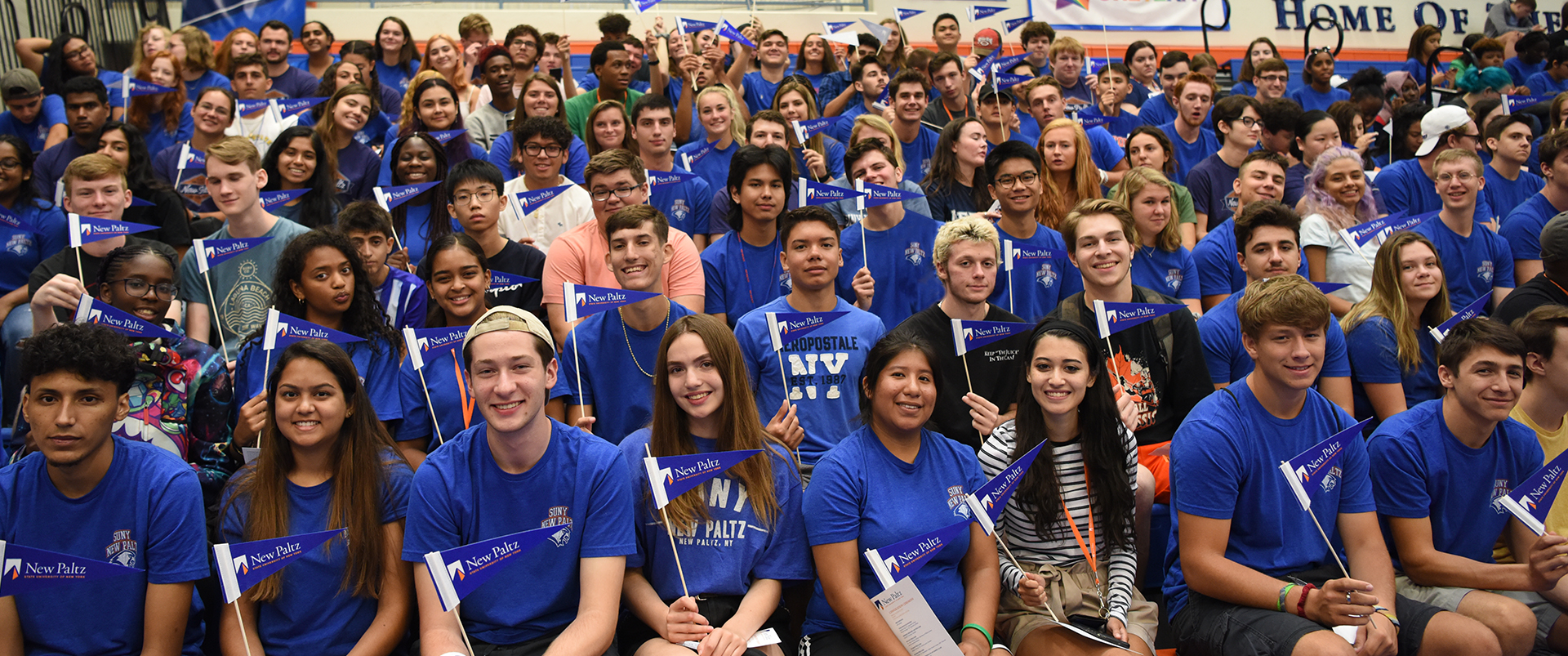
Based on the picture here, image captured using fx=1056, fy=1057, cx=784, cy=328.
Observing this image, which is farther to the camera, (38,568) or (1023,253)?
(1023,253)

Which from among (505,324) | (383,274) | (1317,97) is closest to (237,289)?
(383,274)

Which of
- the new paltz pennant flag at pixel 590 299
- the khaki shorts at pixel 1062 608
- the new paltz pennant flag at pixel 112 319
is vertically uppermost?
the new paltz pennant flag at pixel 112 319

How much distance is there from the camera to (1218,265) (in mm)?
5742

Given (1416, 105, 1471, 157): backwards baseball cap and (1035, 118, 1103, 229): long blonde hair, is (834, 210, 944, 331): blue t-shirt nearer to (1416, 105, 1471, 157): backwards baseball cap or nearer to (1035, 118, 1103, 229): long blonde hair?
(1035, 118, 1103, 229): long blonde hair

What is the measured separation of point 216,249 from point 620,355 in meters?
1.87

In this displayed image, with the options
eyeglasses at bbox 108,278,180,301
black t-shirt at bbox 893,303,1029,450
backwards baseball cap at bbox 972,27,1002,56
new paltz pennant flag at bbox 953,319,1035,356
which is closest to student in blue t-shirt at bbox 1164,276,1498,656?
new paltz pennant flag at bbox 953,319,1035,356

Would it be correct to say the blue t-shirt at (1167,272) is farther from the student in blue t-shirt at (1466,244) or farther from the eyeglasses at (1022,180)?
the student in blue t-shirt at (1466,244)

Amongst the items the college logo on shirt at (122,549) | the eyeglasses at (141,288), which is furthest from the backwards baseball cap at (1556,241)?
the eyeglasses at (141,288)

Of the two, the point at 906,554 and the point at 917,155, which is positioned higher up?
the point at 917,155

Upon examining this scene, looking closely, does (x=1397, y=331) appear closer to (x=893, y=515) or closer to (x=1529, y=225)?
(x=1529, y=225)

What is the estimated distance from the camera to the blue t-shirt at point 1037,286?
18.1ft

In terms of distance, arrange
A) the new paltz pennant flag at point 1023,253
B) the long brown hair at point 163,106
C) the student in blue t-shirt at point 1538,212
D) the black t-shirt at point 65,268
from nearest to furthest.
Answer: the black t-shirt at point 65,268
the new paltz pennant flag at point 1023,253
the student in blue t-shirt at point 1538,212
the long brown hair at point 163,106

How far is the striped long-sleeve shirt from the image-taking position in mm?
3539

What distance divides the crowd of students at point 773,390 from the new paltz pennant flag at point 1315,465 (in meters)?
0.10
